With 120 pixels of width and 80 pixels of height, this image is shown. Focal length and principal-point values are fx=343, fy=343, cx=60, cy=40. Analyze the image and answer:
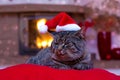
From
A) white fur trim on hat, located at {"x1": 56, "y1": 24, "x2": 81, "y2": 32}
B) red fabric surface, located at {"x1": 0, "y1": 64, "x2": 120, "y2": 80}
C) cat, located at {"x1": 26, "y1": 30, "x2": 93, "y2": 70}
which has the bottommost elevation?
red fabric surface, located at {"x1": 0, "y1": 64, "x2": 120, "y2": 80}

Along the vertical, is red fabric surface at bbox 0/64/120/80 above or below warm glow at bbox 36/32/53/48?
below

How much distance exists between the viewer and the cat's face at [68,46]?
78 cm

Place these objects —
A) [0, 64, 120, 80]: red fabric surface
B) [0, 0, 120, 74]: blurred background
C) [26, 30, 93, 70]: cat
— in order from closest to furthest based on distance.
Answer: [0, 64, 120, 80]: red fabric surface < [26, 30, 93, 70]: cat < [0, 0, 120, 74]: blurred background

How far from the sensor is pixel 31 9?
254cm

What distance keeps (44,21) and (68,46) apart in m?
1.79

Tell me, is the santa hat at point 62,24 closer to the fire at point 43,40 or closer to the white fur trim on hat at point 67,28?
the white fur trim on hat at point 67,28

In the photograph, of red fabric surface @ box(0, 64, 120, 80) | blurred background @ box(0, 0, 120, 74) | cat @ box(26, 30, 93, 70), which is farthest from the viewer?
blurred background @ box(0, 0, 120, 74)

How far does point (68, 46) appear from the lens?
799 mm

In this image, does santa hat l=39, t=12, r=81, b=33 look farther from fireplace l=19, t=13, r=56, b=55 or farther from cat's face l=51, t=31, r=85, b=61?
fireplace l=19, t=13, r=56, b=55

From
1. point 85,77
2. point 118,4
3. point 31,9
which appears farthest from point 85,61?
point 118,4

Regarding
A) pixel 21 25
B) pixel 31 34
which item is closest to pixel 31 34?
pixel 31 34

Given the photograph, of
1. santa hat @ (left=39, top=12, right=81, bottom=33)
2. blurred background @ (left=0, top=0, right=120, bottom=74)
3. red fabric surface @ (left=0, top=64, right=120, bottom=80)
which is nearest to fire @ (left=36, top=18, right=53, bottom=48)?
blurred background @ (left=0, top=0, right=120, bottom=74)

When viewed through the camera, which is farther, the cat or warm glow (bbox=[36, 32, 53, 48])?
warm glow (bbox=[36, 32, 53, 48])

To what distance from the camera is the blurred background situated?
101 inches
